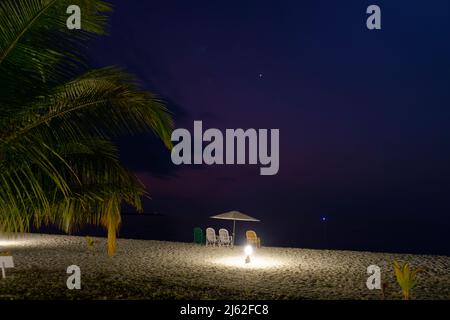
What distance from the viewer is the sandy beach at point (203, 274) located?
7574mm

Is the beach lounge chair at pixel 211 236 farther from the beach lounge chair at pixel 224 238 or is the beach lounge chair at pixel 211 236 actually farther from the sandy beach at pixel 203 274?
the sandy beach at pixel 203 274

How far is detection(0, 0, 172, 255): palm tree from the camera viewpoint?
3580 millimetres

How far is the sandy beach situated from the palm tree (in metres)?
1.69

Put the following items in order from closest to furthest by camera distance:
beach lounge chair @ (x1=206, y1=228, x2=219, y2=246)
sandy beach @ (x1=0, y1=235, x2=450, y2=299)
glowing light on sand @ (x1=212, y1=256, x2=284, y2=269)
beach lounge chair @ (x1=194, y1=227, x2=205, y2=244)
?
sandy beach @ (x1=0, y1=235, x2=450, y2=299)
glowing light on sand @ (x1=212, y1=256, x2=284, y2=269)
beach lounge chair @ (x1=206, y1=228, x2=219, y2=246)
beach lounge chair @ (x1=194, y1=227, x2=205, y2=244)

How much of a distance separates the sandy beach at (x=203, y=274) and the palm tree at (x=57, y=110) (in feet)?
5.55

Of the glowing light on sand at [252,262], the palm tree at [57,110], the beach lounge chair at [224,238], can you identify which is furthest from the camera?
the beach lounge chair at [224,238]

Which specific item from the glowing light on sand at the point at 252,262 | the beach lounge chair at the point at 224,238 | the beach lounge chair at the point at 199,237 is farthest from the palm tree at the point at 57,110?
the beach lounge chair at the point at 199,237

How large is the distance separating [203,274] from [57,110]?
19.8 ft

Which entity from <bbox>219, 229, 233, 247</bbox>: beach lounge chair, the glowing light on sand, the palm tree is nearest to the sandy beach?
the glowing light on sand

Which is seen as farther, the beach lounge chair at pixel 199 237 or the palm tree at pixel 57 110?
the beach lounge chair at pixel 199 237

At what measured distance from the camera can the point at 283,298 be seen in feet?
23.9

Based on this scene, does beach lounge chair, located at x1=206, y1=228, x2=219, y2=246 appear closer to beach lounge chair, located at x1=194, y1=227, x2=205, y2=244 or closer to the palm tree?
beach lounge chair, located at x1=194, y1=227, x2=205, y2=244
